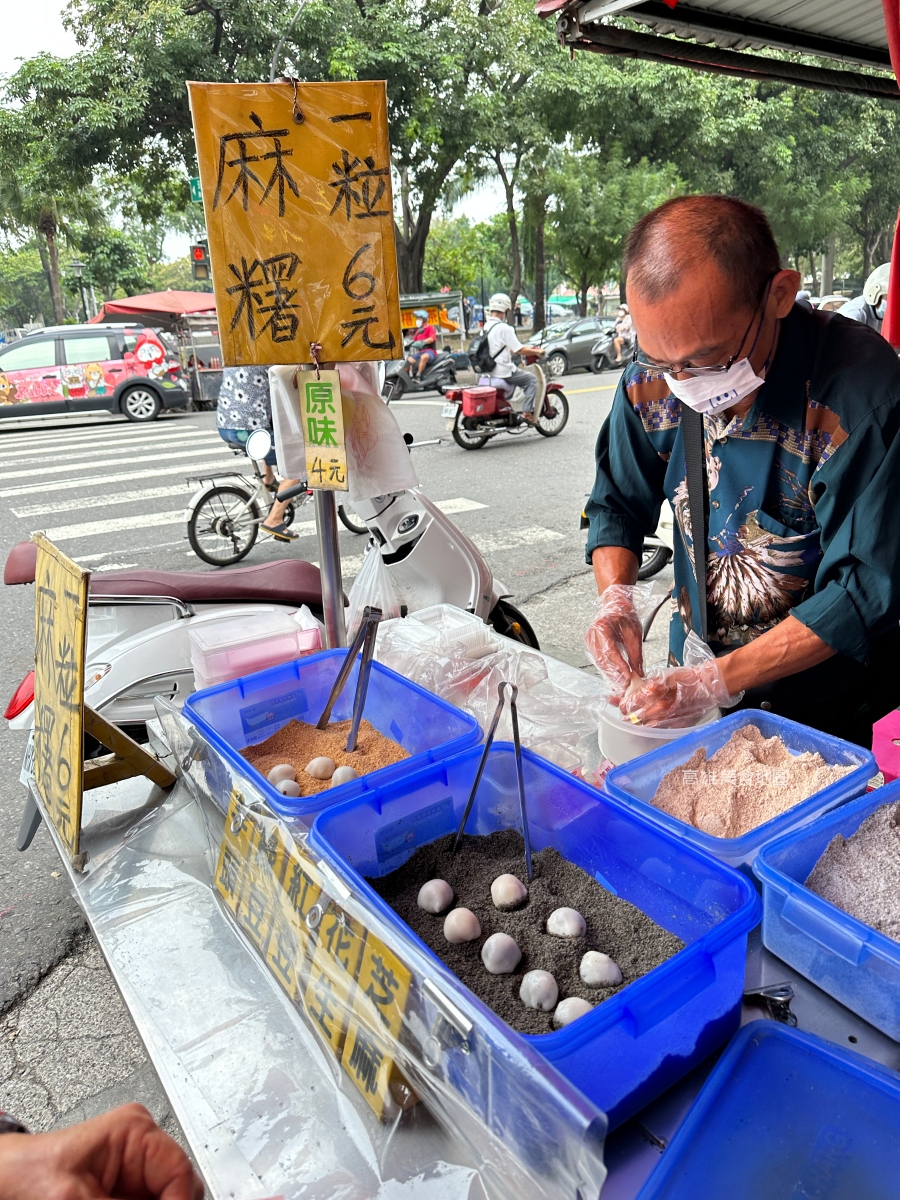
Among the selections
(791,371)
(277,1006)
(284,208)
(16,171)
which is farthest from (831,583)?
(16,171)

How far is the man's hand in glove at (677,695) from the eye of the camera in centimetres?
142

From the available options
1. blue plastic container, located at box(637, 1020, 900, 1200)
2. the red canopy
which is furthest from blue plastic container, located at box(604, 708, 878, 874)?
the red canopy

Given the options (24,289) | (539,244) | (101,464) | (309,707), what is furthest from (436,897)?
(24,289)

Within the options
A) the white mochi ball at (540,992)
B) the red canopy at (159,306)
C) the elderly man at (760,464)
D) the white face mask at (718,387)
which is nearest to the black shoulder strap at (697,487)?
the elderly man at (760,464)

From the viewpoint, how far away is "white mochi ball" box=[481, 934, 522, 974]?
91cm

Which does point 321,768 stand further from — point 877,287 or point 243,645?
point 877,287

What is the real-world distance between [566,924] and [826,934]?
0.94ft

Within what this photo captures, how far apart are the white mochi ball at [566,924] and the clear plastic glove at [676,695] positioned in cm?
50

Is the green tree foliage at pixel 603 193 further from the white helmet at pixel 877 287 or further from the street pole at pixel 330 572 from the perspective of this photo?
the street pole at pixel 330 572

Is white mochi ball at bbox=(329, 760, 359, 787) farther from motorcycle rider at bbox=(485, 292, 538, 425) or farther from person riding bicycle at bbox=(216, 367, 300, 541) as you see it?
motorcycle rider at bbox=(485, 292, 538, 425)

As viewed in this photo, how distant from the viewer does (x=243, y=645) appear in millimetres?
1725

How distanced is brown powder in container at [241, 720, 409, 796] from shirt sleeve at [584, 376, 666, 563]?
0.77 m

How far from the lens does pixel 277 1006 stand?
1.12 m

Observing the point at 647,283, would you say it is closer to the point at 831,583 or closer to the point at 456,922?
the point at 831,583
